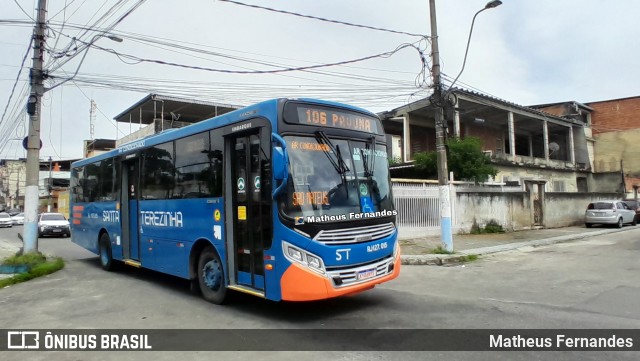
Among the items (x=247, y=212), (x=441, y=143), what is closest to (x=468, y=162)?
(x=441, y=143)

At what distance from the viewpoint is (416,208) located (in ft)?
56.4

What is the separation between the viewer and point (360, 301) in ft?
24.1

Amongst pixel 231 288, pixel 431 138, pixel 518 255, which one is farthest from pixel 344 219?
pixel 431 138

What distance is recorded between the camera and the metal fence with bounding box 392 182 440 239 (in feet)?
54.5

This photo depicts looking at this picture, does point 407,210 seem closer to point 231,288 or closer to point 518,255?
point 518,255

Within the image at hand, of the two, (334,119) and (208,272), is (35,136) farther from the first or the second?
(334,119)

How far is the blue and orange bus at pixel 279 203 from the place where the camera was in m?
5.88

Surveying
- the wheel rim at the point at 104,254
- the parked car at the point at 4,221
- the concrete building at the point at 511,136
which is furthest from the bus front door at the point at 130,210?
the parked car at the point at 4,221

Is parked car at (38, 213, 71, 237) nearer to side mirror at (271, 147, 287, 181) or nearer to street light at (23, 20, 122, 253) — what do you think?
street light at (23, 20, 122, 253)

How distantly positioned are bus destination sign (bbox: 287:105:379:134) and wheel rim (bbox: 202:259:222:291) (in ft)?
9.29

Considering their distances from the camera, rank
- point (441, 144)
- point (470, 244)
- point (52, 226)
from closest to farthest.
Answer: point (441, 144)
point (470, 244)
point (52, 226)

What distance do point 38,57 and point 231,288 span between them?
989 cm

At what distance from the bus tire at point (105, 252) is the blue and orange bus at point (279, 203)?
320cm

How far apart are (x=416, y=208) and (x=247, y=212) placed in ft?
38.4
